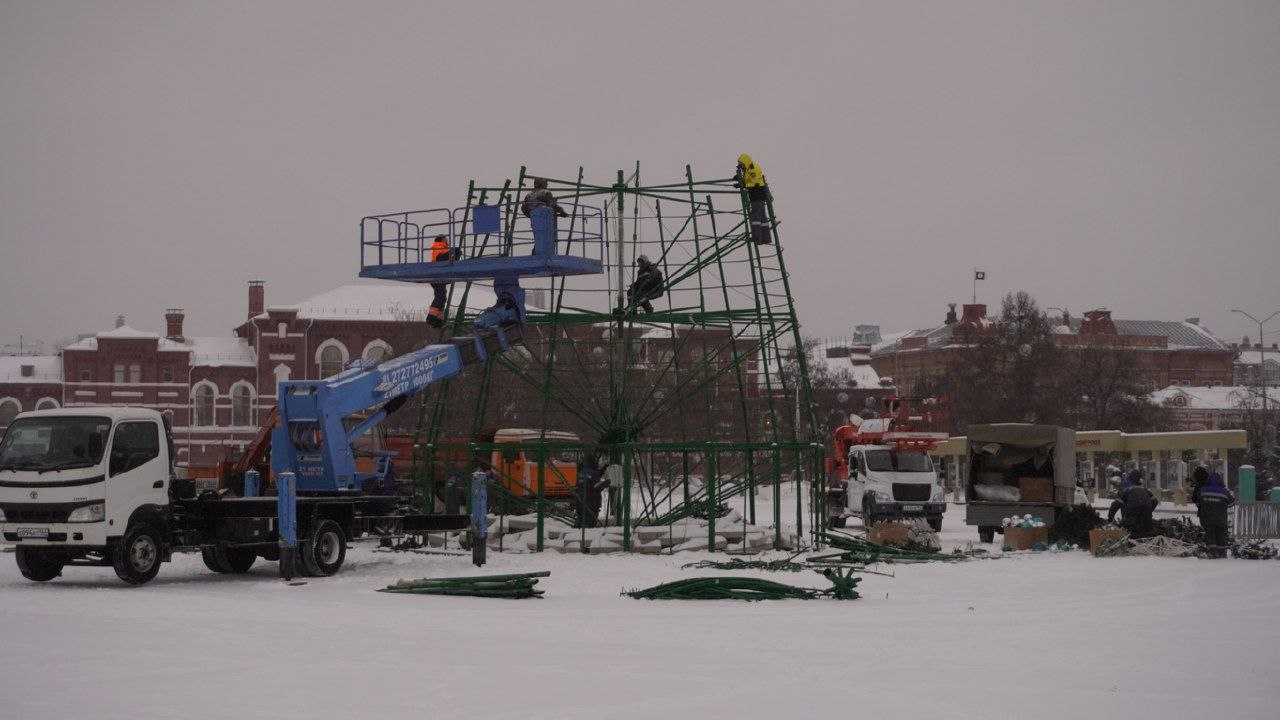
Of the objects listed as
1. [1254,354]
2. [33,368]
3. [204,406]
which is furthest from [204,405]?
[1254,354]

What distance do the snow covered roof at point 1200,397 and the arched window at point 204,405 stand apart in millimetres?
74978

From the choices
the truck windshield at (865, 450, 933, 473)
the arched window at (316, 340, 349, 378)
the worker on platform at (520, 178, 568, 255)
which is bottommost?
the truck windshield at (865, 450, 933, 473)

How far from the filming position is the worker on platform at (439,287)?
2438 centimetres

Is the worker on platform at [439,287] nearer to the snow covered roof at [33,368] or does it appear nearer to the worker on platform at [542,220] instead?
the worker on platform at [542,220]

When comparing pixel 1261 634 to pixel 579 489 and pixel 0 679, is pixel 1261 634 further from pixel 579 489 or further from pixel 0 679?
pixel 579 489

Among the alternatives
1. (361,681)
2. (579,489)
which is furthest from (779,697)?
(579,489)

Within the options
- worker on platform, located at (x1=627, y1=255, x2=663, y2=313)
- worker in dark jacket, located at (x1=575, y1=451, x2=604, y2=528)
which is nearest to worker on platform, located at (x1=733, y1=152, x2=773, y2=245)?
worker on platform, located at (x1=627, y1=255, x2=663, y2=313)

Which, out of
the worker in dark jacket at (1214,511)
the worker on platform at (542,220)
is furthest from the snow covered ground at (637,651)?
the worker on platform at (542,220)

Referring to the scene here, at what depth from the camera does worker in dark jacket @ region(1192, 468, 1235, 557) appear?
2491cm

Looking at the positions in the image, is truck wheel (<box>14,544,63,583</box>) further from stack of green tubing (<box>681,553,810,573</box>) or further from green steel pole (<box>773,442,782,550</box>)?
green steel pole (<box>773,442,782,550</box>)

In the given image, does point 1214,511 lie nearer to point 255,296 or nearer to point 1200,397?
point 255,296

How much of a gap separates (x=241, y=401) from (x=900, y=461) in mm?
72523

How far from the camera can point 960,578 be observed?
70.1ft

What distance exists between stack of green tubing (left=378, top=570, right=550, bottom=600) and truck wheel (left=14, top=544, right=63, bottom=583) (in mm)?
5089
